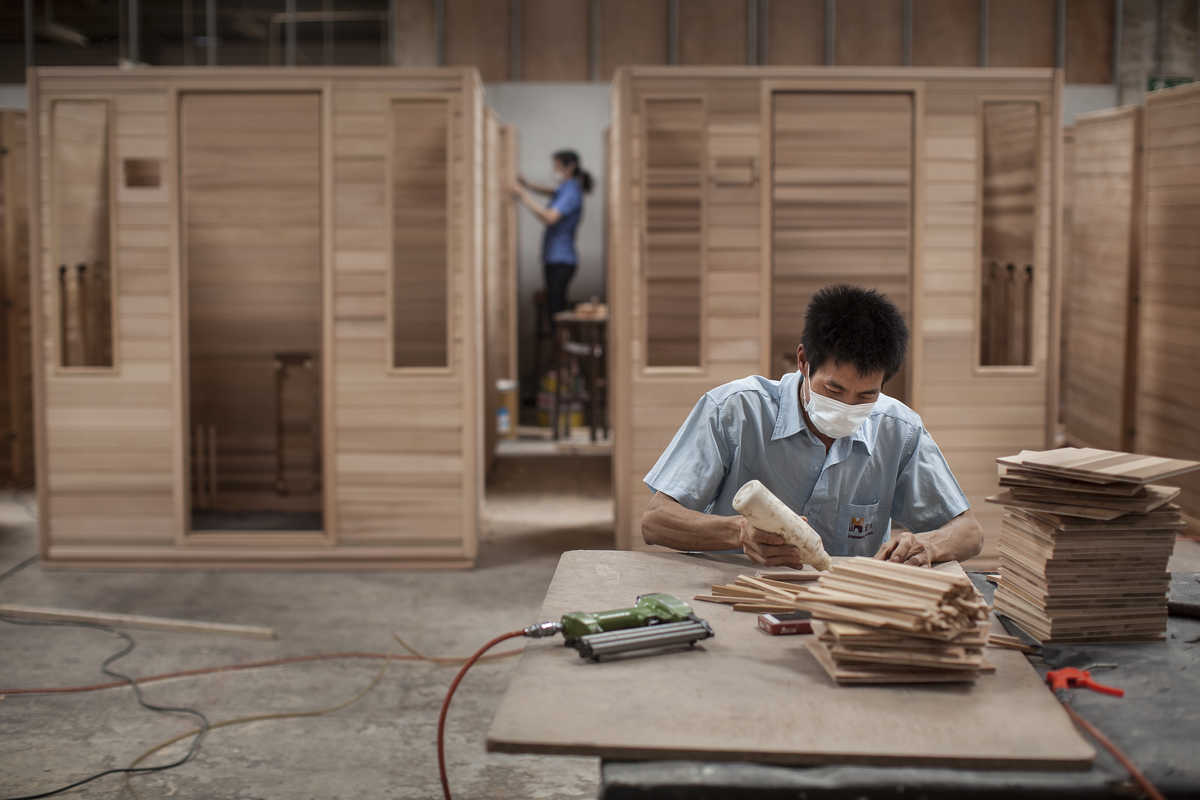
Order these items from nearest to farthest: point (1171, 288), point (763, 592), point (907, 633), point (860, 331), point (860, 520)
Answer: point (907, 633), point (763, 592), point (860, 331), point (860, 520), point (1171, 288)

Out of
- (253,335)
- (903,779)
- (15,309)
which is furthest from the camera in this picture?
(15,309)

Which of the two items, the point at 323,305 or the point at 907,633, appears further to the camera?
the point at 323,305

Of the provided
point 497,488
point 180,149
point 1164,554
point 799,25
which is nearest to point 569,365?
point 497,488

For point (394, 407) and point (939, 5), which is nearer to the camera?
point (394, 407)

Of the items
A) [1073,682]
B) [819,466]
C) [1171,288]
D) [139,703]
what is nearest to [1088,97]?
[1171,288]

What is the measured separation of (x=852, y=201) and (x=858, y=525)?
9.59ft

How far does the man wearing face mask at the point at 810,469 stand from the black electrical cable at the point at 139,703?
1655 mm

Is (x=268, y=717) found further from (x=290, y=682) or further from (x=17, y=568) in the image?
(x=17, y=568)

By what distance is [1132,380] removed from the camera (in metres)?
6.18

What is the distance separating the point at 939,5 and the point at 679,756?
9.00m

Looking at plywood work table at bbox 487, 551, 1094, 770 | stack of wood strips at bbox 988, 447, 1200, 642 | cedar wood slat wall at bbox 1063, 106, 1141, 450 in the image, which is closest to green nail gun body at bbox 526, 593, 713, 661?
plywood work table at bbox 487, 551, 1094, 770

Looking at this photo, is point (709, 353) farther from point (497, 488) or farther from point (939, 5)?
point (939, 5)

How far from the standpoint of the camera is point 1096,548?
203cm

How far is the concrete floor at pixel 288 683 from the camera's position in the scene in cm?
324
